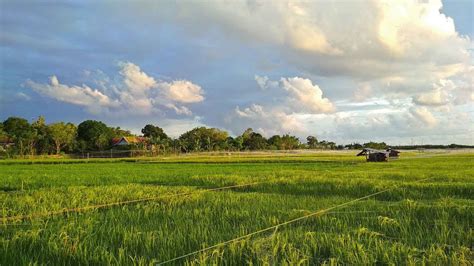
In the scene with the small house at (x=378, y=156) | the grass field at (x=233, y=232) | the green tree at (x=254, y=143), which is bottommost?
the grass field at (x=233, y=232)

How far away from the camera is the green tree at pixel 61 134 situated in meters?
62.5

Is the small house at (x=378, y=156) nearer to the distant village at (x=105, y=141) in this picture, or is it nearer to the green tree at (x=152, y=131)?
the distant village at (x=105, y=141)

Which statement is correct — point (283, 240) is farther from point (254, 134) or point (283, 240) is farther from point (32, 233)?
point (254, 134)

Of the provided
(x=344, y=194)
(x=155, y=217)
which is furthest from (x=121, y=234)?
(x=344, y=194)

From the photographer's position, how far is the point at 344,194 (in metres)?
9.19

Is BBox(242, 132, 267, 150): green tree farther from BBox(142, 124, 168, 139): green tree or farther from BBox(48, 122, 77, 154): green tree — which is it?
BBox(48, 122, 77, 154): green tree

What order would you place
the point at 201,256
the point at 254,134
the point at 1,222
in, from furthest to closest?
the point at 254,134, the point at 1,222, the point at 201,256

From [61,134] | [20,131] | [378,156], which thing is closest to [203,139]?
[61,134]

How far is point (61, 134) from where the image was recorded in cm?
6309

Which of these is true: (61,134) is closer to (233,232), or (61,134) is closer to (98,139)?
(98,139)

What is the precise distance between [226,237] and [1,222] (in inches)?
137

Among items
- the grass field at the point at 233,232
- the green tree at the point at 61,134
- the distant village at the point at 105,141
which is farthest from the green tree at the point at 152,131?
the grass field at the point at 233,232

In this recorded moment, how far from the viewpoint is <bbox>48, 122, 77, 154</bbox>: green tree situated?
205 feet

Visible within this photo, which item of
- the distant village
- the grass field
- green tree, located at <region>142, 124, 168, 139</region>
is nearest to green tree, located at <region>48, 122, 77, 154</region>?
the distant village
